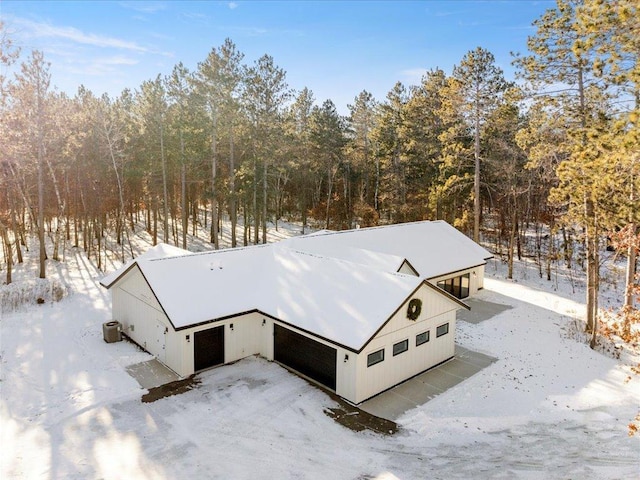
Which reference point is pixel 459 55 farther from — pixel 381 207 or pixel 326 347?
pixel 326 347

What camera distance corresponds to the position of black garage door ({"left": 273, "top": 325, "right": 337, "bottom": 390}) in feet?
40.7

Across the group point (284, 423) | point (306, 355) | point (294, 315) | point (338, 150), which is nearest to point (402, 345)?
point (306, 355)

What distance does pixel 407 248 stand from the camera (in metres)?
21.3

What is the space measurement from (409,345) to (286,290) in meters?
4.83

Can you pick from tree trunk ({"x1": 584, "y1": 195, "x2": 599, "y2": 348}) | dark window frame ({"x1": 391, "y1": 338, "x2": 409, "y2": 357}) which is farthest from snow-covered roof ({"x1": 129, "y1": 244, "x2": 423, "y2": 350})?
tree trunk ({"x1": 584, "y1": 195, "x2": 599, "y2": 348})

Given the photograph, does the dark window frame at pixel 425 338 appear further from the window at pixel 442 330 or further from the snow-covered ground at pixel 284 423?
the snow-covered ground at pixel 284 423

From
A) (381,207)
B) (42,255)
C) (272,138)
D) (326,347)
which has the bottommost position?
(326,347)

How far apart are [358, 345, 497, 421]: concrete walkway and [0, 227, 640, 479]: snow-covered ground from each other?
1.19 ft

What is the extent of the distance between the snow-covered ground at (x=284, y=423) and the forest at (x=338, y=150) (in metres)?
5.05

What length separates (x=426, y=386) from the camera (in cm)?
1282

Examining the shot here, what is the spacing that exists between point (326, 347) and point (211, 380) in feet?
12.9

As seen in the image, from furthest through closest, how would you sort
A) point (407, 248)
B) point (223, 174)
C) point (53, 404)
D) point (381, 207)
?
1. point (381, 207)
2. point (223, 174)
3. point (407, 248)
4. point (53, 404)

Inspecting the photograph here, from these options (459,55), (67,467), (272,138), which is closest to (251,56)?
(272,138)

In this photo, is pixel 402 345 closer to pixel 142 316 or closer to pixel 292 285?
pixel 292 285
